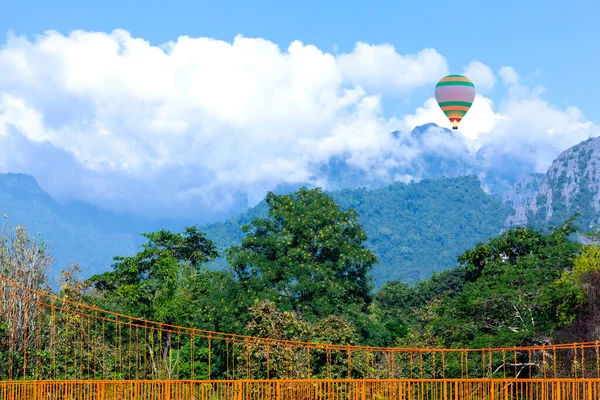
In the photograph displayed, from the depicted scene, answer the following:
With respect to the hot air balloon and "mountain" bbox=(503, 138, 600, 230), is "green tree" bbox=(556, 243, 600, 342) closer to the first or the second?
the hot air balloon

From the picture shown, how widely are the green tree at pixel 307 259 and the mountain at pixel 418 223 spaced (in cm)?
9297

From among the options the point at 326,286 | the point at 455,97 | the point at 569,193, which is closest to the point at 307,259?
the point at 326,286

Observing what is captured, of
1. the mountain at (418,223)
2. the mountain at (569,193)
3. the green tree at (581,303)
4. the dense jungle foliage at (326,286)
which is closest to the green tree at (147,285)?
the dense jungle foliage at (326,286)

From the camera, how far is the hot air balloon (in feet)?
159

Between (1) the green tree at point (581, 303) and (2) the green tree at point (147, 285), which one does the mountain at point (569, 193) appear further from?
(1) the green tree at point (581, 303)

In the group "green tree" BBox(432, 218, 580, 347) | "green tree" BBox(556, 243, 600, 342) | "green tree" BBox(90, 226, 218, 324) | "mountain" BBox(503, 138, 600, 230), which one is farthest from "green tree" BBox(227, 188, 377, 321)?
"mountain" BBox(503, 138, 600, 230)

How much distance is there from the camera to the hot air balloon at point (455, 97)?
4834 cm

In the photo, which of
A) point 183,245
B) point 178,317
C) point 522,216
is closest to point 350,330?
point 178,317

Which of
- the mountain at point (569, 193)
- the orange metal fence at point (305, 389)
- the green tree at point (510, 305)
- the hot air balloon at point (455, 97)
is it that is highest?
the mountain at point (569, 193)

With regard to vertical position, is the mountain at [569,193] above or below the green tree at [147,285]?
above

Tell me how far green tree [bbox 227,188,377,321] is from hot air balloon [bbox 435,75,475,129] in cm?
1858

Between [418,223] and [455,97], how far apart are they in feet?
331

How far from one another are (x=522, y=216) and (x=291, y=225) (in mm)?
117448

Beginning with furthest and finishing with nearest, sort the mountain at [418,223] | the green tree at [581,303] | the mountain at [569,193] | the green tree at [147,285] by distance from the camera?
the mountain at [569,193]
the mountain at [418,223]
the green tree at [147,285]
the green tree at [581,303]
